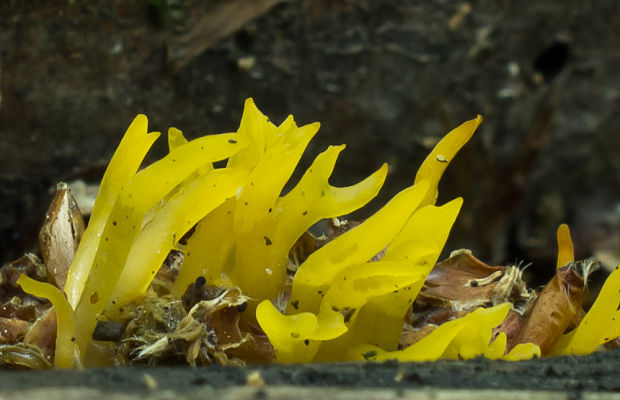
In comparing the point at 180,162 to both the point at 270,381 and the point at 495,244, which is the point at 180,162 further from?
the point at 495,244

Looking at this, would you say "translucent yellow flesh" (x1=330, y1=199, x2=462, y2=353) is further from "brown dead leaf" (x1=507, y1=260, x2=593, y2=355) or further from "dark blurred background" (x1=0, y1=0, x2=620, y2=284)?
"dark blurred background" (x1=0, y1=0, x2=620, y2=284)

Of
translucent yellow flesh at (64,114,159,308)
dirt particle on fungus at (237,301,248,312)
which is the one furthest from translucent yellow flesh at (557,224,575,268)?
translucent yellow flesh at (64,114,159,308)


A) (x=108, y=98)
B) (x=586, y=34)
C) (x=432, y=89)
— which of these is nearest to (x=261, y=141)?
(x=108, y=98)

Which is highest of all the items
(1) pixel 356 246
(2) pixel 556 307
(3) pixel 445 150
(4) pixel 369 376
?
(3) pixel 445 150

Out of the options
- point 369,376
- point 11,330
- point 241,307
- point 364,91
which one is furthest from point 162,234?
point 364,91

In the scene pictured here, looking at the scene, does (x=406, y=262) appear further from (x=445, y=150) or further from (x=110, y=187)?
(x=110, y=187)
